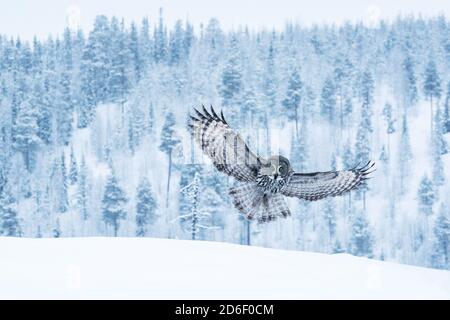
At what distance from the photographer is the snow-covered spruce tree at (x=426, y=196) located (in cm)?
4400

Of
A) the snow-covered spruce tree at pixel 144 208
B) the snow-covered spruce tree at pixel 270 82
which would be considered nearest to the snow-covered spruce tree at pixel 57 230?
the snow-covered spruce tree at pixel 144 208

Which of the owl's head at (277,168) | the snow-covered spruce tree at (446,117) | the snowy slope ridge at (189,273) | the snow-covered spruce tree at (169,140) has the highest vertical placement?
the snow-covered spruce tree at (446,117)

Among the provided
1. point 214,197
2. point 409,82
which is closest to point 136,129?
point 214,197

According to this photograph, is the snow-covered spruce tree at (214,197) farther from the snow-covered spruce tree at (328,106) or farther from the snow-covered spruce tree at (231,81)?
the snow-covered spruce tree at (328,106)

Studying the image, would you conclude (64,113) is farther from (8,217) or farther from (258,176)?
(258,176)

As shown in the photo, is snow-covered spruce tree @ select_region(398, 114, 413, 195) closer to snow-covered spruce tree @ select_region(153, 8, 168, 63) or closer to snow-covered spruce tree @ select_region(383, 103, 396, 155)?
snow-covered spruce tree @ select_region(383, 103, 396, 155)

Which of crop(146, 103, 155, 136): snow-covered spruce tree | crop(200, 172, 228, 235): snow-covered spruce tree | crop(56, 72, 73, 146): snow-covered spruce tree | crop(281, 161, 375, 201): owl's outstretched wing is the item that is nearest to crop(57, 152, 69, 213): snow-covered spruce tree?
crop(56, 72, 73, 146): snow-covered spruce tree

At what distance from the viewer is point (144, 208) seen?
141 feet

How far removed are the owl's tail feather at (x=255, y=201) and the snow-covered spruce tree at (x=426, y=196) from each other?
36895 millimetres

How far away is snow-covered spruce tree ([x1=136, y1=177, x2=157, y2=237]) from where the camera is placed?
138ft

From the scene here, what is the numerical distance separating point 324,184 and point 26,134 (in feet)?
144

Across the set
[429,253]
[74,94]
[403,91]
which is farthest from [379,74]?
[74,94]
